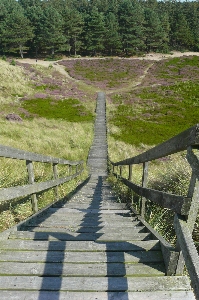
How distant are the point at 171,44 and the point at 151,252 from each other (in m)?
99.9

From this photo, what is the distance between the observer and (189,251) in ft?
6.05

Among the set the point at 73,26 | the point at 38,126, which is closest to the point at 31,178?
the point at 38,126

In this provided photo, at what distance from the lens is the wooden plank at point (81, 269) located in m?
2.50

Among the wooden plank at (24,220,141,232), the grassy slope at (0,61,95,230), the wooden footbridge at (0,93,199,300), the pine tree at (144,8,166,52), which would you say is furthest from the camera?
the pine tree at (144,8,166,52)

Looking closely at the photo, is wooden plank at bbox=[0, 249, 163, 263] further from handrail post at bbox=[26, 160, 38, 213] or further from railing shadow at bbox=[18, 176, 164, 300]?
handrail post at bbox=[26, 160, 38, 213]

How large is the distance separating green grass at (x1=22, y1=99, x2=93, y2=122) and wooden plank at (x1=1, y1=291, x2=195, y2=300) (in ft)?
87.5

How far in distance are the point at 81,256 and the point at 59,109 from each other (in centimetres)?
3003

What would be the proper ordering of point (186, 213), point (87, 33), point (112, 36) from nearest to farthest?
point (186, 213), point (87, 33), point (112, 36)

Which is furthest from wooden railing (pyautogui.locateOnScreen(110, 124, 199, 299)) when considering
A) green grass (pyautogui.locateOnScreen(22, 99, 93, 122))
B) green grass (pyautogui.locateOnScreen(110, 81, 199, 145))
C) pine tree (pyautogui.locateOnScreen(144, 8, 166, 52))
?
pine tree (pyautogui.locateOnScreen(144, 8, 166, 52))

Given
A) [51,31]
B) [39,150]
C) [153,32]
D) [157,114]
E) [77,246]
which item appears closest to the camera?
[77,246]

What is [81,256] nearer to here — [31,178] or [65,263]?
[65,263]

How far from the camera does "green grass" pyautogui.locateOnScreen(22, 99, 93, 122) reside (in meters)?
29.4

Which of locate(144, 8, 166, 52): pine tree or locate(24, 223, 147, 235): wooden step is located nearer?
locate(24, 223, 147, 235): wooden step

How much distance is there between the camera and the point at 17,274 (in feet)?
8.20
